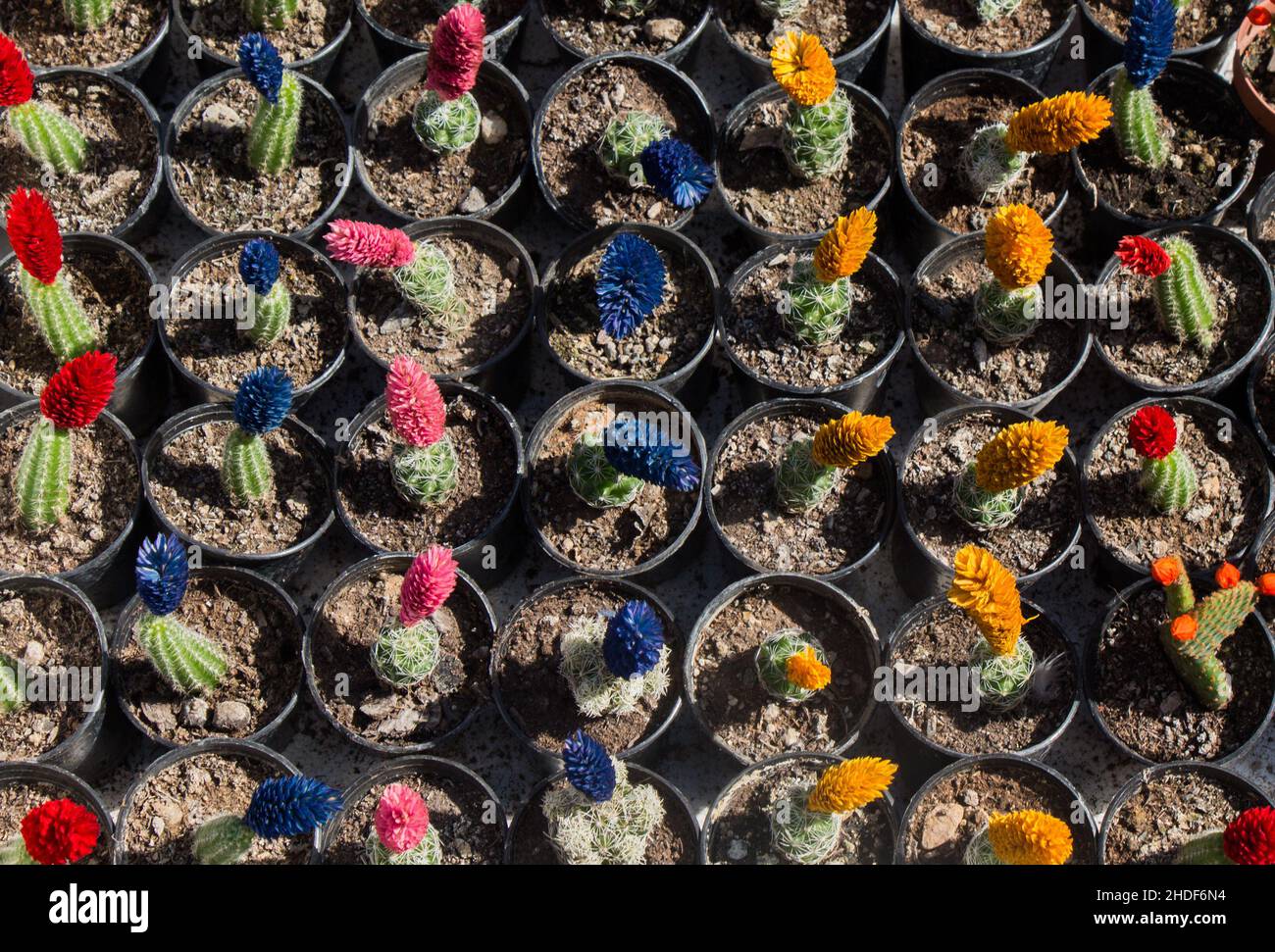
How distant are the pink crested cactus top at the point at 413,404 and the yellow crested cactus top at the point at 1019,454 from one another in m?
1.80

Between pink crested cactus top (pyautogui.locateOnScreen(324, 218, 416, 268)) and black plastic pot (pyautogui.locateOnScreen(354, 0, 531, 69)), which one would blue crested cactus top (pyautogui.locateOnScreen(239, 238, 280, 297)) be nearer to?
pink crested cactus top (pyautogui.locateOnScreen(324, 218, 416, 268))

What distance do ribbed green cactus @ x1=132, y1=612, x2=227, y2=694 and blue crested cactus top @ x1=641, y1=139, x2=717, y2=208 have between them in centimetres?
224

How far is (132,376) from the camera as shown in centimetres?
530

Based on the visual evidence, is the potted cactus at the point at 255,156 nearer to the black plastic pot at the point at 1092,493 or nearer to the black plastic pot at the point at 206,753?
the black plastic pot at the point at 206,753

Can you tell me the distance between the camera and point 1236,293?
17.6 feet

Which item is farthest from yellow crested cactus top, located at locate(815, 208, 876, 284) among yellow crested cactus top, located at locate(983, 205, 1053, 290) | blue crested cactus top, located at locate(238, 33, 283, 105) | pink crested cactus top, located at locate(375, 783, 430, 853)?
pink crested cactus top, located at locate(375, 783, 430, 853)

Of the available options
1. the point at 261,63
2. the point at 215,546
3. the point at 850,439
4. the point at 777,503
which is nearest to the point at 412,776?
the point at 215,546

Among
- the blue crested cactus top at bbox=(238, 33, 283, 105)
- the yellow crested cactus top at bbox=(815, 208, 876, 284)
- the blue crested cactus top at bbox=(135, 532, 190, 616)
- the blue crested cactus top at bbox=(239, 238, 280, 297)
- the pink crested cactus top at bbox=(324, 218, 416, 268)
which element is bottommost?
the blue crested cactus top at bbox=(135, 532, 190, 616)

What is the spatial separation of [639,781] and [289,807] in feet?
3.99

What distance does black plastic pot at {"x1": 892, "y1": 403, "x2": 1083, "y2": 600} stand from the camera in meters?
5.04

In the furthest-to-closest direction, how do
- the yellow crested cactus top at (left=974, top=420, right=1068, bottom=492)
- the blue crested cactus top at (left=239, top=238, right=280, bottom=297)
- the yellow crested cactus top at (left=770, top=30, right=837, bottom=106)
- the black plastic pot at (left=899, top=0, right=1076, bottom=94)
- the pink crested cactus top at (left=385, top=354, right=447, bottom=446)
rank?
1. the black plastic pot at (left=899, top=0, right=1076, bottom=94)
2. the blue crested cactus top at (left=239, top=238, right=280, bottom=297)
3. the yellow crested cactus top at (left=770, top=30, right=837, bottom=106)
4. the pink crested cactus top at (left=385, top=354, right=447, bottom=446)
5. the yellow crested cactus top at (left=974, top=420, right=1068, bottom=492)

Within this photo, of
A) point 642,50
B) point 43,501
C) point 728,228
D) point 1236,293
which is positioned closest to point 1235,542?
point 1236,293
